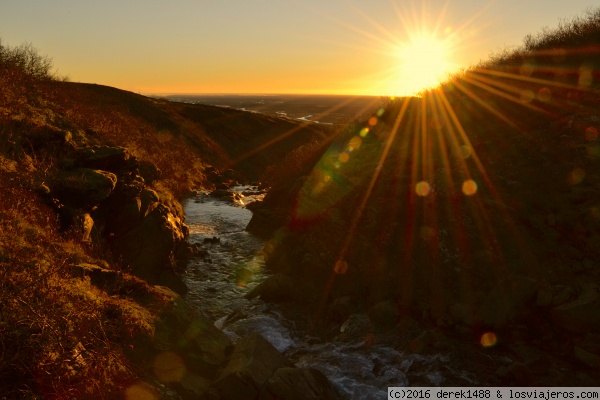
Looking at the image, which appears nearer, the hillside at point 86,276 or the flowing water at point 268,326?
the hillside at point 86,276

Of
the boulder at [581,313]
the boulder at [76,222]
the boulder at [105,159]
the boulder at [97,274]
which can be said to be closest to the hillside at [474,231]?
the boulder at [581,313]

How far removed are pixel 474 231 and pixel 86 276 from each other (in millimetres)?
10497

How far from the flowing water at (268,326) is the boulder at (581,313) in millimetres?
2847

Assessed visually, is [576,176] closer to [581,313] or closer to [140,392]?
[581,313]

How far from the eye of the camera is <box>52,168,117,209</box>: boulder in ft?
37.2

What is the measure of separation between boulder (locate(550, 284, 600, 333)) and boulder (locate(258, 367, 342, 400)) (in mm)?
5614

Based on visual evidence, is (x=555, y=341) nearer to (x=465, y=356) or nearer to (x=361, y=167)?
(x=465, y=356)

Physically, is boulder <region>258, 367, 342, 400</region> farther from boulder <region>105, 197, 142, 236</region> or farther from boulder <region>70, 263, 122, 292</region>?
boulder <region>105, 197, 142, 236</region>

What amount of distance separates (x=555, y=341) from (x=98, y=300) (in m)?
10.1

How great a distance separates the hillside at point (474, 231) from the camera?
927 cm

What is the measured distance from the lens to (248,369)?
289 inches

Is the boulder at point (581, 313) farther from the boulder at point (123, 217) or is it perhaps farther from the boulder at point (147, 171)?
the boulder at point (147, 171)

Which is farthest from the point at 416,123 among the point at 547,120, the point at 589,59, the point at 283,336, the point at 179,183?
the point at 179,183

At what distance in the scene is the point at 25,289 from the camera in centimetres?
668
